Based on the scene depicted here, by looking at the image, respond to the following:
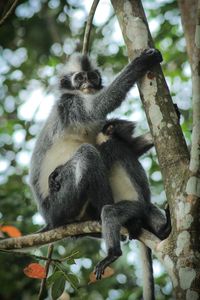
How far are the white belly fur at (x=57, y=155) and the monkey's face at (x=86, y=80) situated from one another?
699mm

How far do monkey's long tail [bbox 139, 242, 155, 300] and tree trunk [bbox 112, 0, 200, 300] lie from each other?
3.44ft

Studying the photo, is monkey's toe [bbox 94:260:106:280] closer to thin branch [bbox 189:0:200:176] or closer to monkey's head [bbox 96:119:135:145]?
thin branch [bbox 189:0:200:176]

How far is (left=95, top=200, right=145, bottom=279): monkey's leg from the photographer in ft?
13.8

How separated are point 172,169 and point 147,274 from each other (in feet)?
5.11

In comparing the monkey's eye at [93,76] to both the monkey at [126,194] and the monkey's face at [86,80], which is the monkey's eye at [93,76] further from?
the monkey at [126,194]

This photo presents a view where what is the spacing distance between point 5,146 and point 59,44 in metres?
1.97

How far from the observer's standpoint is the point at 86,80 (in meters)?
6.07

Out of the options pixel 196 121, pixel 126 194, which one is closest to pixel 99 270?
pixel 126 194

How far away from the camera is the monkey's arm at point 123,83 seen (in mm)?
4125

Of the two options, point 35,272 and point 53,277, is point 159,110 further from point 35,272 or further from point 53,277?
point 35,272

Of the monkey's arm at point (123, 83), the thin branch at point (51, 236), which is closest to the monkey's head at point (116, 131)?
the monkey's arm at point (123, 83)

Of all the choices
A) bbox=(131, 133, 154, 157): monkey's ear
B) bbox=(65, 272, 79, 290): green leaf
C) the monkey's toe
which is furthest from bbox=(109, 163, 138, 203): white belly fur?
bbox=(65, 272, 79, 290): green leaf

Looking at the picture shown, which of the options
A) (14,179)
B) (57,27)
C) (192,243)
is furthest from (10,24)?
(192,243)

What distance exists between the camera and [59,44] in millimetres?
8375
